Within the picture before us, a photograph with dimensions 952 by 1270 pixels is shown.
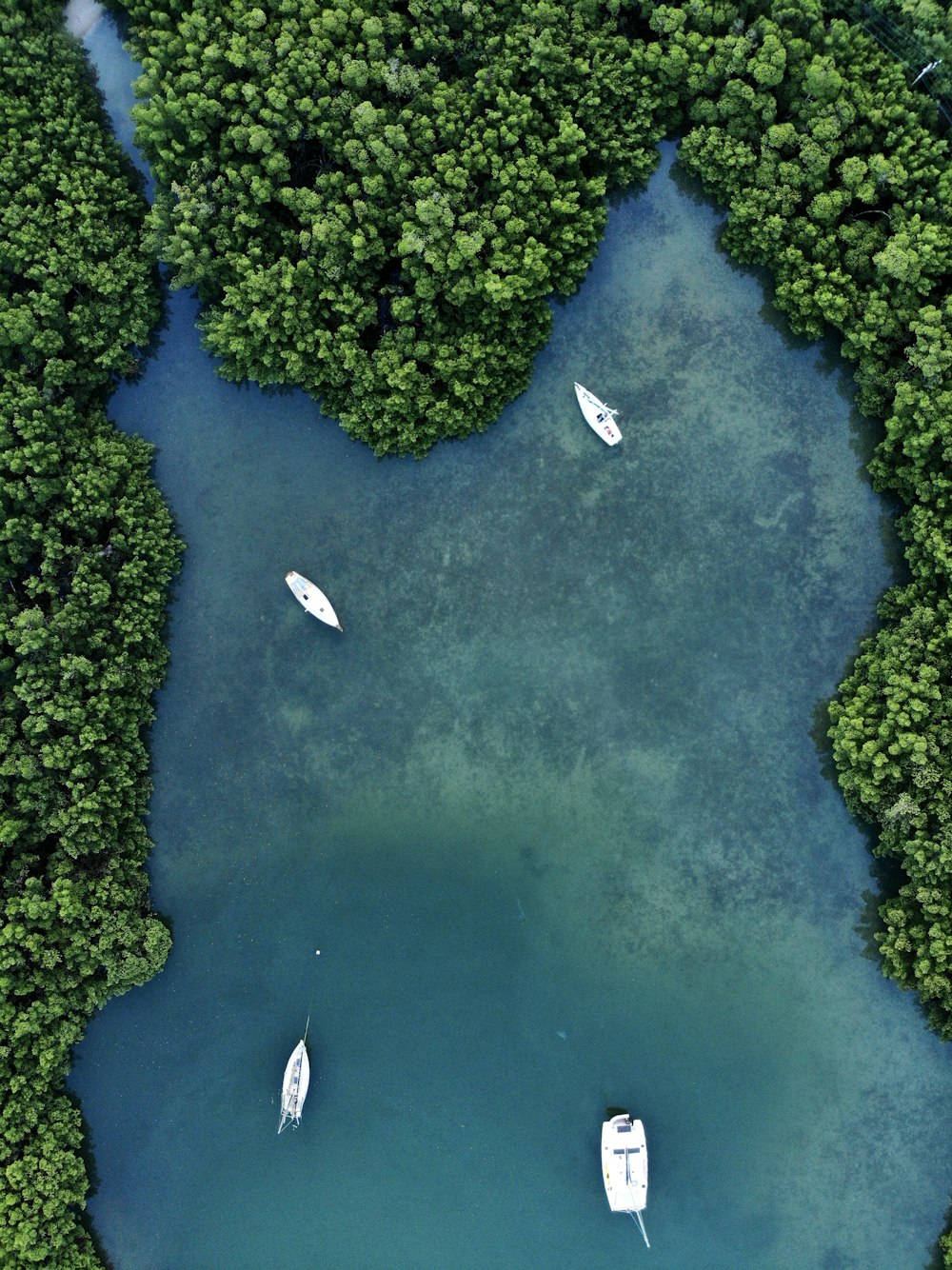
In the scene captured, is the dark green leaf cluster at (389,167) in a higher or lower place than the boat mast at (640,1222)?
higher

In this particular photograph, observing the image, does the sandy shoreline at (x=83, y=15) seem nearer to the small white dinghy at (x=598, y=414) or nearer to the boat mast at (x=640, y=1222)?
the small white dinghy at (x=598, y=414)

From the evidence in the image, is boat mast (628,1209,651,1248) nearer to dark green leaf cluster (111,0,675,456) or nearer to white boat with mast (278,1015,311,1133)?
white boat with mast (278,1015,311,1133)

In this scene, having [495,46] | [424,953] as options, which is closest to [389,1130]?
[424,953]

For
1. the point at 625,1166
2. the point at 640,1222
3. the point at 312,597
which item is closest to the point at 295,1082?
the point at 625,1166

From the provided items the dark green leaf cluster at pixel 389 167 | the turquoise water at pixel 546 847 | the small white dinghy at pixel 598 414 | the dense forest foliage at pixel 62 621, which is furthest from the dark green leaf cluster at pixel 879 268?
the dense forest foliage at pixel 62 621

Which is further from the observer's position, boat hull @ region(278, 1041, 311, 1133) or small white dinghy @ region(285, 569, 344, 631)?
small white dinghy @ region(285, 569, 344, 631)

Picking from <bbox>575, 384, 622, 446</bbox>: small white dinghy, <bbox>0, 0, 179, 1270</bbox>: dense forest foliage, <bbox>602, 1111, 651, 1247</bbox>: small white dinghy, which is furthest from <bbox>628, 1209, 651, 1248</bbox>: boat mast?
<bbox>575, 384, 622, 446</bbox>: small white dinghy
